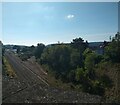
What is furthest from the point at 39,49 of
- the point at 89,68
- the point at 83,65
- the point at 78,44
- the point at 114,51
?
the point at 89,68

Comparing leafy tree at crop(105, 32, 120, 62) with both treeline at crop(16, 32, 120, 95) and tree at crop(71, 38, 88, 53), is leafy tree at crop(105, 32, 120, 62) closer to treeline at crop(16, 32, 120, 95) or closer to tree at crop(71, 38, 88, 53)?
treeline at crop(16, 32, 120, 95)

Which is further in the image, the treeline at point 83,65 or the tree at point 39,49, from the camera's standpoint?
the tree at point 39,49

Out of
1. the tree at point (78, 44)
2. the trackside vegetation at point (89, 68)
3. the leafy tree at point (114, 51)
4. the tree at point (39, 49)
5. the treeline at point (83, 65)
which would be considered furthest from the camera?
the tree at point (39, 49)

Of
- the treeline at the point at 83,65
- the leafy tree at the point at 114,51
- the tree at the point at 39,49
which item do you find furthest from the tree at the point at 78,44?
the tree at the point at 39,49

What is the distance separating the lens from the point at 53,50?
39719 millimetres

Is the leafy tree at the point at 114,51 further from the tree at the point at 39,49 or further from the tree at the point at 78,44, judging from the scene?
the tree at the point at 39,49

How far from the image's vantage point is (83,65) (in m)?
33.7

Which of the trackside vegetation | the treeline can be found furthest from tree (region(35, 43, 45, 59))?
the trackside vegetation

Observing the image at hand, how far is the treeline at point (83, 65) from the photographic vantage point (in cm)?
2381

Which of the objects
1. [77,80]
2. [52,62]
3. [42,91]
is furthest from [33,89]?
[52,62]

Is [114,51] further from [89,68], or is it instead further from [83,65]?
[89,68]

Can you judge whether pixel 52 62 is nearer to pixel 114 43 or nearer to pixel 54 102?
pixel 114 43

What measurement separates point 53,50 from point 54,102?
103 ft

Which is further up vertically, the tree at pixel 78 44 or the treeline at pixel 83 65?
the tree at pixel 78 44
